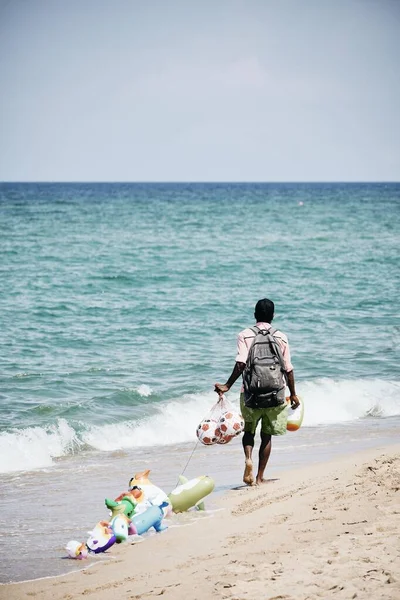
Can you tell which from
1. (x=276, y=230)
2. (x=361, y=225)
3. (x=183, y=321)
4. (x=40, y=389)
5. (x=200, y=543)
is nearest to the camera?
(x=200, y=543)

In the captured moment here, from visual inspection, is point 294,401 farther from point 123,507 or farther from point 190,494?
point 123,507

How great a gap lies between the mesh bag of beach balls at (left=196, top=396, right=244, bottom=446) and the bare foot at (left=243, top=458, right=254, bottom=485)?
27 centimetres

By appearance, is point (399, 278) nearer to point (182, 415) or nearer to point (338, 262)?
point (338, 262)

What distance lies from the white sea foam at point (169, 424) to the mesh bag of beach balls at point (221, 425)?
242 cm

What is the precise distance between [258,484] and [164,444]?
2.72 metres

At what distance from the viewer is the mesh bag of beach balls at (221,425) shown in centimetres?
737

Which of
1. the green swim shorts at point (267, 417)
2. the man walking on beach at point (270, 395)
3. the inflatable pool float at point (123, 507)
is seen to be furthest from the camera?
the green swim shorts at point (267, 417)

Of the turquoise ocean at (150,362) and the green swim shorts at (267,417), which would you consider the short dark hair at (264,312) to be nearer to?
the green swim shorts at (267,417)

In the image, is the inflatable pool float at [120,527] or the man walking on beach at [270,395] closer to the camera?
the inflatable pool float at [120,527]

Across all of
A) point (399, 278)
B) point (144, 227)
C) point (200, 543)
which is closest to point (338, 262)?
point (399, 278)

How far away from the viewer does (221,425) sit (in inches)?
292

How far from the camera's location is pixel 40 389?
12031mm

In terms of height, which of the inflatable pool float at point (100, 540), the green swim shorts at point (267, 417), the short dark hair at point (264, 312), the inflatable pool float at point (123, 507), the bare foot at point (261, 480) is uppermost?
the short dark hair at point (264, 312)

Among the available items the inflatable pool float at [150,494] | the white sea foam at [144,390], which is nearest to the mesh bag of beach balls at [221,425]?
the inflatable pool float at [150,494]
